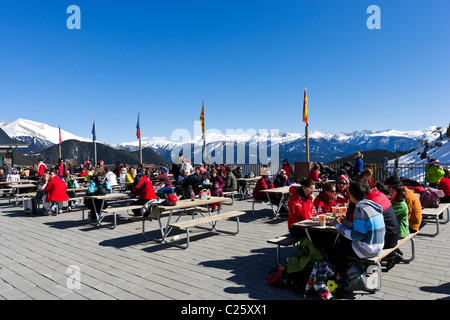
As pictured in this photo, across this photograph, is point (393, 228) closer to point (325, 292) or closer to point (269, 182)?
point (325, 292)

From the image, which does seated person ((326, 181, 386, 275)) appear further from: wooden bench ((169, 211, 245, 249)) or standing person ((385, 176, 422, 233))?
wooden bench ((169, 211, 245, 249))

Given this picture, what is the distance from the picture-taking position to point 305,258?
400cm

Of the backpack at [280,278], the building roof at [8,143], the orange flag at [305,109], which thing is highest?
the orange flag at [305,109]

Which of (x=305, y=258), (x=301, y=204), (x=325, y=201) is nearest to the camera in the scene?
(x=305, y=258)

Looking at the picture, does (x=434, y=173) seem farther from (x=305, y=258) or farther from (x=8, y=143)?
(x=8, y=143)

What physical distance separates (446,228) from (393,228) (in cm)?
Answer: 461

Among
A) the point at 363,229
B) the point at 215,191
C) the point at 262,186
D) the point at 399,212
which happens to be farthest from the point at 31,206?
the point at 399,212

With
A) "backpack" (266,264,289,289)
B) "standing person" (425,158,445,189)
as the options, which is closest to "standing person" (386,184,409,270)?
"backpack" (266,264,289,289)

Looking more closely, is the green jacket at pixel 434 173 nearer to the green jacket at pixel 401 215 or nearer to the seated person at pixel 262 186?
the seated person at pixel 262 186

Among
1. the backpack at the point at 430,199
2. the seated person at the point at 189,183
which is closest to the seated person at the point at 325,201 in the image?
the backpack at the point at 430,199

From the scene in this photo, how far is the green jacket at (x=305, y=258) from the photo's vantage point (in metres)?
3.96

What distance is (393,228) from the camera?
13.1 feet

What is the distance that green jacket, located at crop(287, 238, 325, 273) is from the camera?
3961 mm
